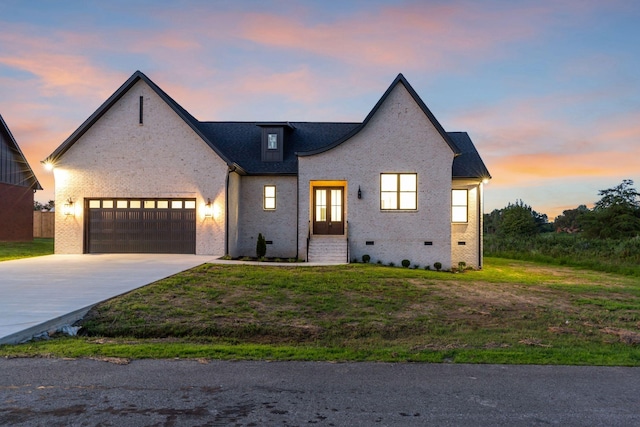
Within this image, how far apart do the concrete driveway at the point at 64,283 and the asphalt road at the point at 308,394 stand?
6.40 ft

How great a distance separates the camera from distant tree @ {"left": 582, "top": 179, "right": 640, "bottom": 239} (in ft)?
126

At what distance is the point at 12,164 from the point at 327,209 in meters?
25.7

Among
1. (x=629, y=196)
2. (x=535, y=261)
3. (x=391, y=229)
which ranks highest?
(x=629, y=196)

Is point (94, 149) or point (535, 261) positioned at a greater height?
point (94, 149)

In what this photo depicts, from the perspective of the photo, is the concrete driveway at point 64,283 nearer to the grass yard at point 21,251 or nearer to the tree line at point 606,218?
the grass yard at point 21,251

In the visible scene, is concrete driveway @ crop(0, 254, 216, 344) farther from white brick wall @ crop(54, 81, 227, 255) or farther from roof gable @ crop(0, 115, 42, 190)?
roof gable @ crop(0, 115, 42, 190)

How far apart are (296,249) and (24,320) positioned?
13687mm

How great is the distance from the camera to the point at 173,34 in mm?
17344

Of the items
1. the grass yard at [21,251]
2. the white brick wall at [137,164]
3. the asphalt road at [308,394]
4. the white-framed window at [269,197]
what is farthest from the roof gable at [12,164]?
the asphalt road at [308,394]

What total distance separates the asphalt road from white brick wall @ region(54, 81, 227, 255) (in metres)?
13.7

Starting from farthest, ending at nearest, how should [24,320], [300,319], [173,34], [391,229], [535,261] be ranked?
[535,261], [391,229], [173,34], [300,319], [24,320]

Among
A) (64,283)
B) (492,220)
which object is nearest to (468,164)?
(64,283)

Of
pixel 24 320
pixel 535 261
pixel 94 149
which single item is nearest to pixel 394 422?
pixel 24 320

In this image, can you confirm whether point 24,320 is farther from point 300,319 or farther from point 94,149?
point 94,149
